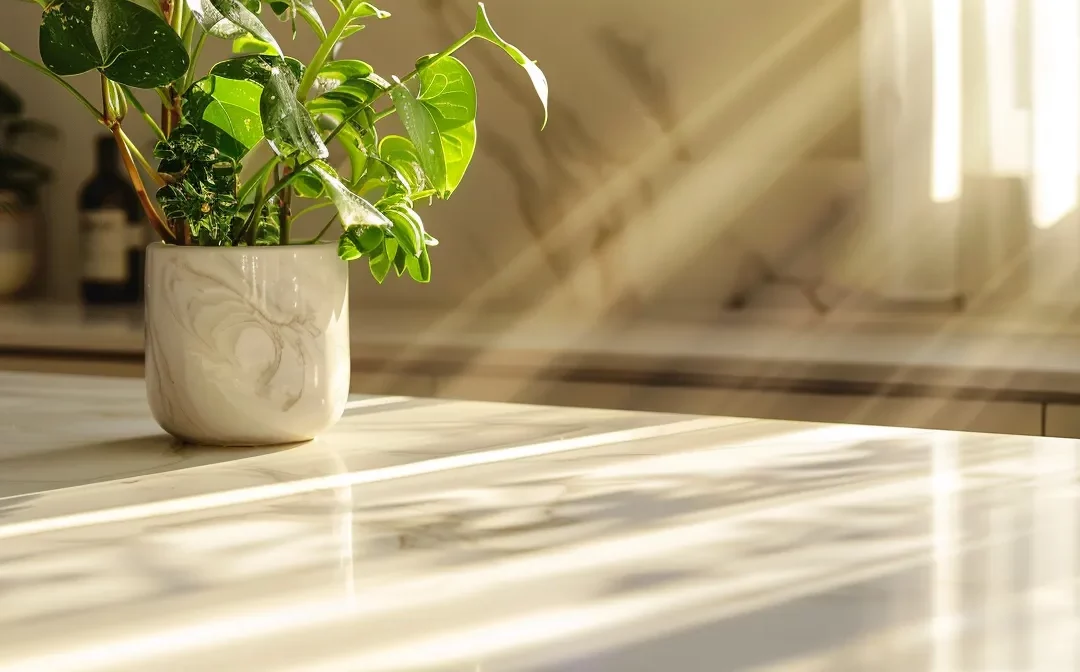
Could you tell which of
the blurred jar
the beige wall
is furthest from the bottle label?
the beige wall

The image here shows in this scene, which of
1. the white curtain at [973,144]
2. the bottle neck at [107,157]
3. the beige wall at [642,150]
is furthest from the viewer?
the bottle neck at [107,157]

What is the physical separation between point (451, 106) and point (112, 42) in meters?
0.22

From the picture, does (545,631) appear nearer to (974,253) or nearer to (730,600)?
(730,600)

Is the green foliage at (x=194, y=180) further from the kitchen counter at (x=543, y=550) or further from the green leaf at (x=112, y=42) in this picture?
the kitchen counter at (x=543, y=550)

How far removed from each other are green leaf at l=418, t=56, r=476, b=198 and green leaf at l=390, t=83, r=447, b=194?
0.09 ft

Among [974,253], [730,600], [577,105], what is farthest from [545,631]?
[577,105]

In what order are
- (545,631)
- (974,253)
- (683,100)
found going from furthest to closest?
(683,100) < (974,253) < (545,631)

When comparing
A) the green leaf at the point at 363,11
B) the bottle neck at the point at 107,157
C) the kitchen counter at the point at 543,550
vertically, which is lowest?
the kitchen counter at the point at 543,550

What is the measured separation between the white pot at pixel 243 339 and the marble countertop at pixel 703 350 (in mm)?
764

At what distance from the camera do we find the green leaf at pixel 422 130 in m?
0.74

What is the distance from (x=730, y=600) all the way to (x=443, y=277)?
168 centimetres

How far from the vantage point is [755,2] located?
1.92 meters

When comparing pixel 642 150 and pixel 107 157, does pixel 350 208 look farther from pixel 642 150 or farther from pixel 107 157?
pixel 107 157

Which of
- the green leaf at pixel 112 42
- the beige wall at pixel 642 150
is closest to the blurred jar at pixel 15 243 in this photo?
the beige wall at pixel 642 150
